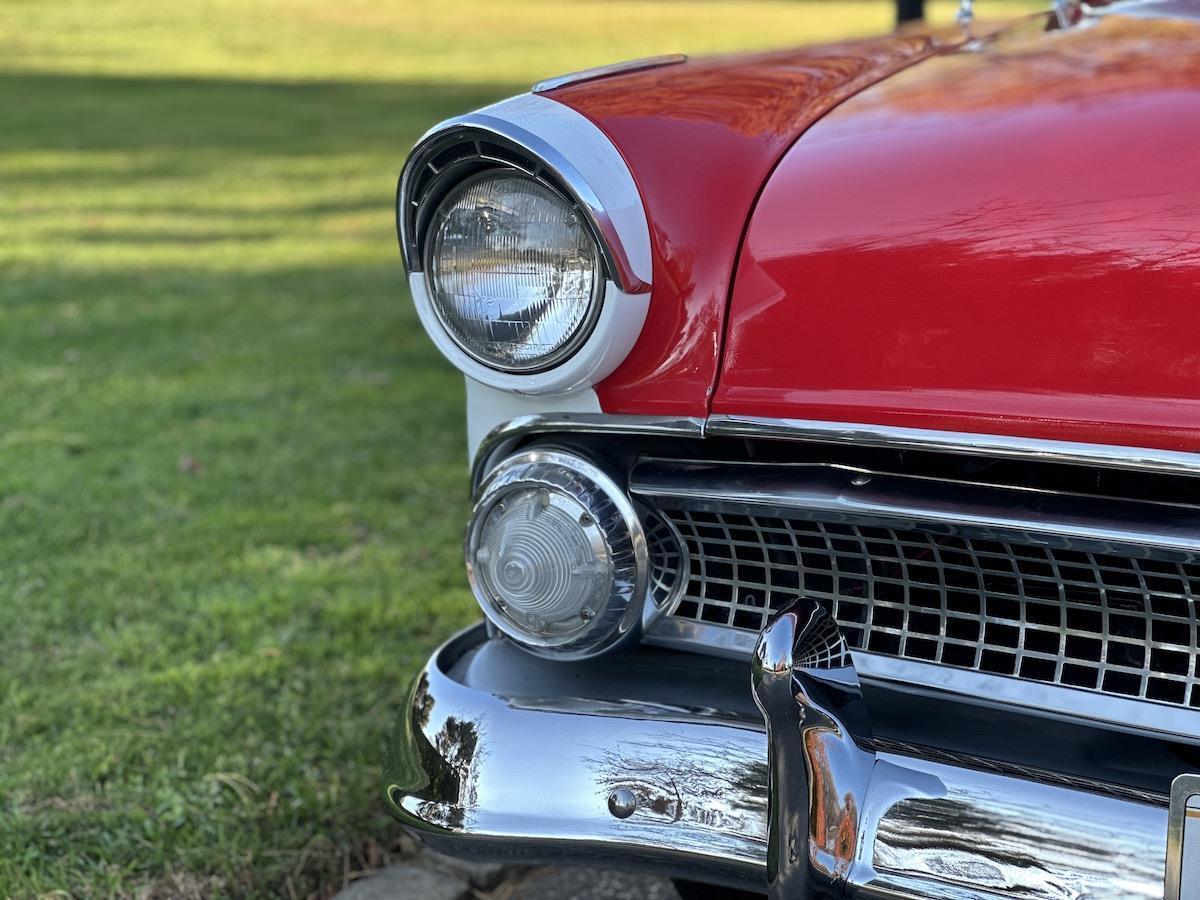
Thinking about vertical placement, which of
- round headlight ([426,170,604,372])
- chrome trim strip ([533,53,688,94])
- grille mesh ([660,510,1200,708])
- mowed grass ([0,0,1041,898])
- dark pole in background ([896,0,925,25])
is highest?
dark pole in background ([896,0,925,25])

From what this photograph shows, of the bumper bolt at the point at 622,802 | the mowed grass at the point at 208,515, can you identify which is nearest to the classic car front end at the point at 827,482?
the bumper bolt at the point at 622,802

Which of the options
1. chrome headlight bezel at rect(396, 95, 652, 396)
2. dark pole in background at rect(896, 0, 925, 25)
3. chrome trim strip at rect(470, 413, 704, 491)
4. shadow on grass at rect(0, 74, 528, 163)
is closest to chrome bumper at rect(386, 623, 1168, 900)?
chrome trim strip at rect(470, 413, 704, 491)

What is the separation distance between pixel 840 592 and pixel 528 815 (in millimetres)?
425

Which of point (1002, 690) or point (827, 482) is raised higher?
point (827, 482)

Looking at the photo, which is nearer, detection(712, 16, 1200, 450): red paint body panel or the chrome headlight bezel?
detection(712, 16, 1200, 450): red paint body panel

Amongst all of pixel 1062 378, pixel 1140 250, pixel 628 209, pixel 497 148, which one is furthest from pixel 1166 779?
pixel 497 148

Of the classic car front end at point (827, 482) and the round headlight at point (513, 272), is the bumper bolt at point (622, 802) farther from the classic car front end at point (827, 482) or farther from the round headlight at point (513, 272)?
the round headlight at point (513, 272)

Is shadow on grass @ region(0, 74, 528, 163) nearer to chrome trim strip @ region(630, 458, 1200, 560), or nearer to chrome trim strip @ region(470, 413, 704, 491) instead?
chrome trim strip @ region(470, 413, 704, 491)

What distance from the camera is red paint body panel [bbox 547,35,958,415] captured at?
1.33m

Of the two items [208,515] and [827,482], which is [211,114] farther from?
[827,482]

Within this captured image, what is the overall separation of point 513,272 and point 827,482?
40cm

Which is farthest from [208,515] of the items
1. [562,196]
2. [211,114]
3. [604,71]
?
[211,114]

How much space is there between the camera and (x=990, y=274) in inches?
47.6

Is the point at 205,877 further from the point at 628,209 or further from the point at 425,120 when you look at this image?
the point at 425,120
